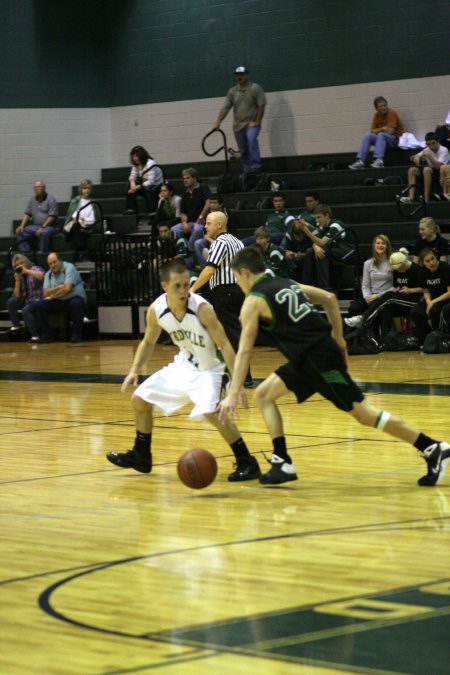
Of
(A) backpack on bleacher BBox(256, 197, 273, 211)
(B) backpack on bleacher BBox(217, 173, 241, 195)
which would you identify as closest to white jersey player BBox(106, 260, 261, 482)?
(A) backpack on bleacher BBox(256, 197, 273, 211)

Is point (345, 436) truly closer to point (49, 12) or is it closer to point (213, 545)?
point (213, 545)

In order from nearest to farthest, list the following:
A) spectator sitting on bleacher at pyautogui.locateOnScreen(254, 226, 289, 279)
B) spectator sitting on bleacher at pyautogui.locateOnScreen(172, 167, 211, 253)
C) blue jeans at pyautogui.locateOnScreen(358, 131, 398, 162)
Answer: spectator sitting on bleacher at pyautogui.locateOnScreen(254, 226, 289, 279), spectator sitting on bleacher at pyautogui.locateOnScreen(172, 167, 211, 253), blue jeans at pyautogui.locateOnScreen(358, 131, 398, 162)

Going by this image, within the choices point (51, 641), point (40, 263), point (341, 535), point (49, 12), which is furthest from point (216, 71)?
point (51, 641)

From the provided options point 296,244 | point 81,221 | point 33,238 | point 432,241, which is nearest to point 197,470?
point 432,241

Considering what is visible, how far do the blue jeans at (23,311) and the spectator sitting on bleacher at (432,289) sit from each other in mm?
6730

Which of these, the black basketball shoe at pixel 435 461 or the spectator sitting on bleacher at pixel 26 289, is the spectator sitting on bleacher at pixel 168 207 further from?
the black basketball shoe at pixel 435 461

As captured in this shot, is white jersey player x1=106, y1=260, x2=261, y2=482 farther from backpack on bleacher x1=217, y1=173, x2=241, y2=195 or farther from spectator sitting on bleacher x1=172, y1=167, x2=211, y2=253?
backpack on bleacher x1=217, y1=173, x2=241, y2=195

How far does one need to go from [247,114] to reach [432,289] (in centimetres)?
651

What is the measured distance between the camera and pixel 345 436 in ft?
29.0

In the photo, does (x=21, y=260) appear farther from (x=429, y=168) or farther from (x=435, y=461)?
(x=435, y=461)

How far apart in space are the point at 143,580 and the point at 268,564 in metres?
0.55

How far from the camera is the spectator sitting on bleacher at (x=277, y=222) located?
17.2 meters

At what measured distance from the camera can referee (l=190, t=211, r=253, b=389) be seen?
11.3m

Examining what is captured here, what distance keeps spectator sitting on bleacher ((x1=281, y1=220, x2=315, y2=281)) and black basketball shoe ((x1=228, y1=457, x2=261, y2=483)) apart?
9424 millimetres
